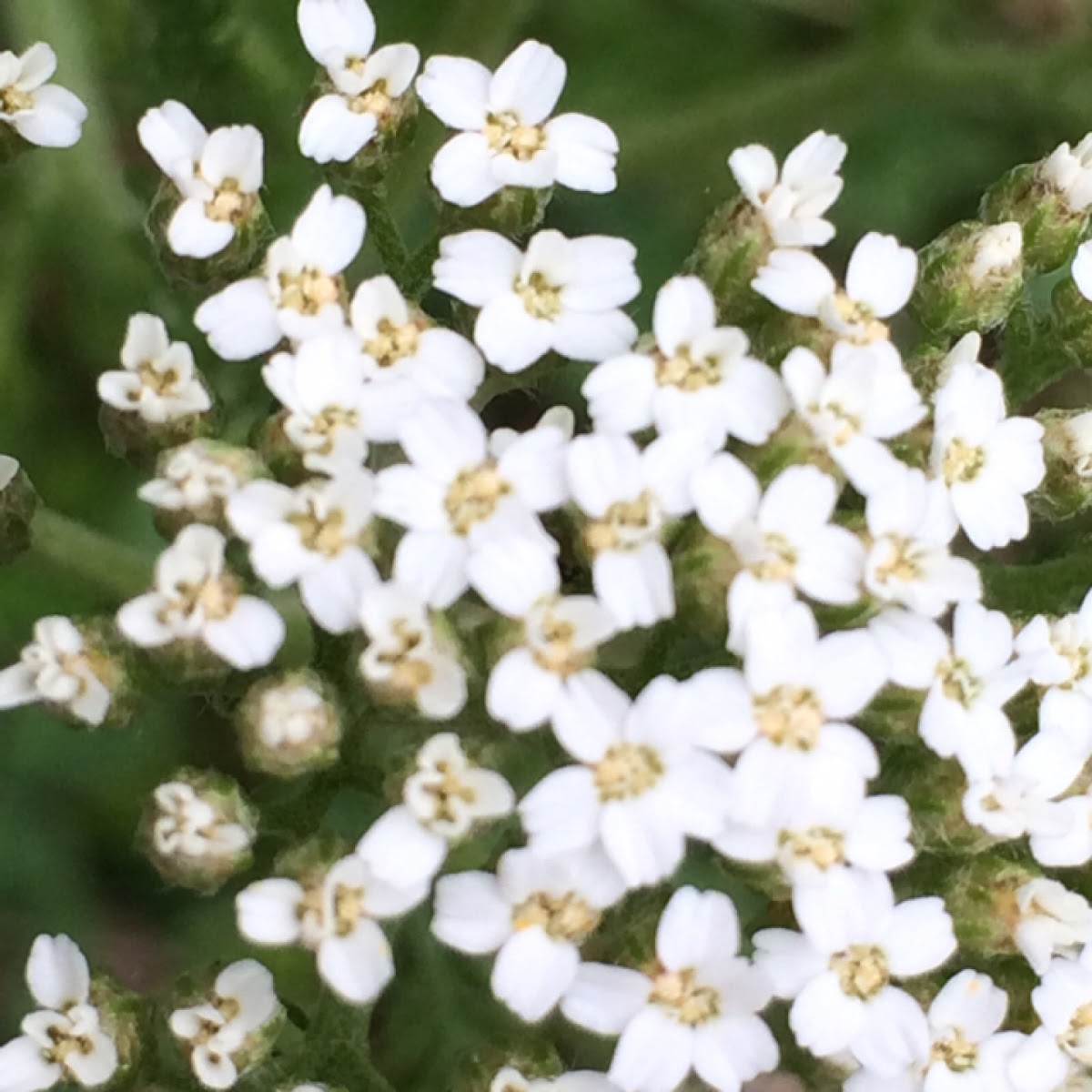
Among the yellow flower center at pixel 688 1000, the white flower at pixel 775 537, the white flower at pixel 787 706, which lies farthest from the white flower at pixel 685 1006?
the white flower at pixel 775 537

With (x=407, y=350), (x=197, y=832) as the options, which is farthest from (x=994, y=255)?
(x=197, y=832)

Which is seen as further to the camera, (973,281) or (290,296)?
(973,281)

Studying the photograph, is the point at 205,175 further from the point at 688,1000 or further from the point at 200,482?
the point at 688,1000

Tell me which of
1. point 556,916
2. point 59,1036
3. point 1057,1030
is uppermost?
point 556,916

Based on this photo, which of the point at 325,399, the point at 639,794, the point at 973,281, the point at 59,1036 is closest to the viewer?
the point at 639,794

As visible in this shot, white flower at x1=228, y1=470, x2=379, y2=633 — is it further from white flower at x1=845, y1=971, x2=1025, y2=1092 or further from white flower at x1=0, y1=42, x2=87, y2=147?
white flower at x1=845, y1=971, x2=1025, y2=1092

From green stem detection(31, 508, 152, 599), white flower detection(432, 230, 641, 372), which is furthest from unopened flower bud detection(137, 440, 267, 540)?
green stem detection(31, 508, 152, 599)
